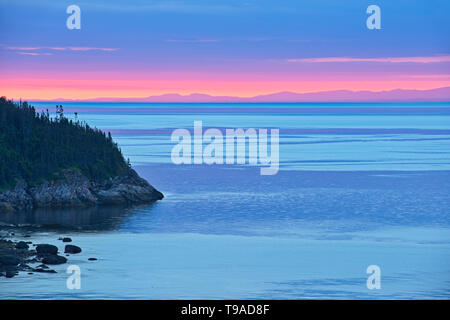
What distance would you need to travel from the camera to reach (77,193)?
90750 mm

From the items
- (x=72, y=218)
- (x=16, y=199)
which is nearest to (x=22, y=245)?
(x=72, y=218)

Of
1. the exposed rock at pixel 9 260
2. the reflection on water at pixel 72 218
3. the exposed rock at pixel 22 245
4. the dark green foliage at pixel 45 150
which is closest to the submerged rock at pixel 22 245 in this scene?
the exposed rock at pixel 22 245

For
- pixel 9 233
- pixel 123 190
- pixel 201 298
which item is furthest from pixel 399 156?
pixel 201 298

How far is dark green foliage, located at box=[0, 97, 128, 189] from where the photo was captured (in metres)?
91.7

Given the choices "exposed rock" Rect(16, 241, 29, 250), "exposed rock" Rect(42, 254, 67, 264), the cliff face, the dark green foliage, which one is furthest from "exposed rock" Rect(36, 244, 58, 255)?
the dark green foliage

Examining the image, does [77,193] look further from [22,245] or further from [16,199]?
[22,245]

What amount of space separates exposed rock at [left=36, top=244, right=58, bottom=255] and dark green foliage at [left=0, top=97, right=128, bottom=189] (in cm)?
2711

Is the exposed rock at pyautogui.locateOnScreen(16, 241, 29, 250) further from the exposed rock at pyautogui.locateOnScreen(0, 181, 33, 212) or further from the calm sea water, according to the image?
the exposed rock at pyautogui.locateOnScreen(0, 181, 33, 212)

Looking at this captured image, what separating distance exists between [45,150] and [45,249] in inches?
1373

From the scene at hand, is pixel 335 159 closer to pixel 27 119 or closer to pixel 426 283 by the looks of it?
pixel 27 119

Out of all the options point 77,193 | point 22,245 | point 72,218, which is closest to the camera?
point 22,245

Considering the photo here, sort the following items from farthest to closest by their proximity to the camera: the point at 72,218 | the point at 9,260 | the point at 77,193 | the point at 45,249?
the point at 77,193, the point at 72,218, the point at 45,249, the point at 9,260

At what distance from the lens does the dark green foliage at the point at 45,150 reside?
91.7 metres

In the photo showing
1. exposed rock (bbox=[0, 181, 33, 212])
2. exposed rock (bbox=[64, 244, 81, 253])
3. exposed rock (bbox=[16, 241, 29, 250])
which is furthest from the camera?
exposed rock (bbox=[0, 181, 33, 212])
